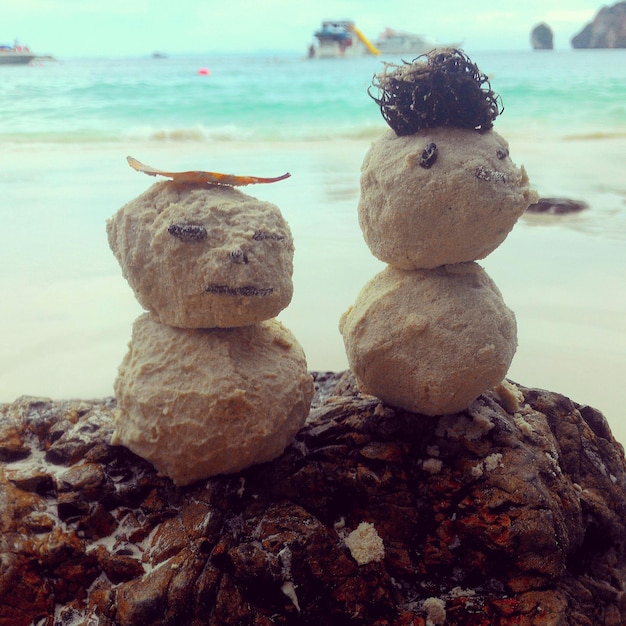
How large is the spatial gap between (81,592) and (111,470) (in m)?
0.23

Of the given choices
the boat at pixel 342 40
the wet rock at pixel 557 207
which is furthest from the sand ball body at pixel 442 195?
the boat at pixel 342 40

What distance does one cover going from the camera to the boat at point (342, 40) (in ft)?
19.1

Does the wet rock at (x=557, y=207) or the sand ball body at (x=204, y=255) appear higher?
the sand ball body at (x=204, y=255)

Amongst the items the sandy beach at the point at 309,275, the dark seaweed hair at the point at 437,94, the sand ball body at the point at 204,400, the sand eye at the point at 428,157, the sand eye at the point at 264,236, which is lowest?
the sandy beach at the point at 309,275

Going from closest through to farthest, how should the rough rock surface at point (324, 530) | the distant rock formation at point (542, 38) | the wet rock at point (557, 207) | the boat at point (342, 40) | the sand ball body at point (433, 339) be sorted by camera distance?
the rough rock surface at point (324, 530)
the sand ball body at point (433, 339)
the wet rock at point (557, 207)
the boat at point (342, 40)
the distant rock formation at point (542, 38)

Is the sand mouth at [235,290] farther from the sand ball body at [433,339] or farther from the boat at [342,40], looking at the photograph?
the boat at [342,40]

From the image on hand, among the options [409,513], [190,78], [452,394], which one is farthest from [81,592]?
[190,78]

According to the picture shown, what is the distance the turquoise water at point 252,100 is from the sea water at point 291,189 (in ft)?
0.09

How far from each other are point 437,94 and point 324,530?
0.84 m

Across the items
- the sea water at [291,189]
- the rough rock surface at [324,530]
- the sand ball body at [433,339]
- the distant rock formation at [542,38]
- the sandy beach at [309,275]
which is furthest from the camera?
the distant rock formation at [542,38]

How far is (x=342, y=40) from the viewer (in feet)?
20.7

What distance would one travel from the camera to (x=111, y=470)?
4.28 ft

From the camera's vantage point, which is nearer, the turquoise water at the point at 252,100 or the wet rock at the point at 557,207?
the wet rock at the point at 557,207

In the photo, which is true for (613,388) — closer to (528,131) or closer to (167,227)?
(167,227)
